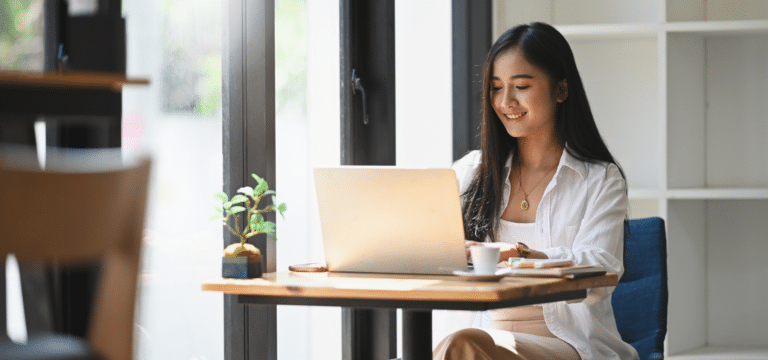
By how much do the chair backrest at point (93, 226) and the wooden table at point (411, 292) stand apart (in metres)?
0.64

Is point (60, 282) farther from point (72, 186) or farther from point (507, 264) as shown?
point (507, 264)

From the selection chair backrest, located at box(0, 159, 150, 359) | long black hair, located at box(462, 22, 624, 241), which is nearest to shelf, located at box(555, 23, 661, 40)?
long black hair, located at box(462, 22, 624, 241)

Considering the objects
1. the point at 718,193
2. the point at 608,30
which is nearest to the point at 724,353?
the point at 718,193

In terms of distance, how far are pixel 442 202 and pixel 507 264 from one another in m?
0.30

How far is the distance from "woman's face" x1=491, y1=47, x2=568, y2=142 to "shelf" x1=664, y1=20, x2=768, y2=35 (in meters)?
1.07

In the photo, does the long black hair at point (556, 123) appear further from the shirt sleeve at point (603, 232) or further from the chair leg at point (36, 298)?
the chair leg at point (36, 298)

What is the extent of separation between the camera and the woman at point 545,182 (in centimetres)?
227

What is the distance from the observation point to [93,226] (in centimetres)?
107

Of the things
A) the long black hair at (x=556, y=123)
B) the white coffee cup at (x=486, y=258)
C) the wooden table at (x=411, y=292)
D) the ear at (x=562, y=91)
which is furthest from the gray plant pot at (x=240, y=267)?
the ear at (x=562, y=91)

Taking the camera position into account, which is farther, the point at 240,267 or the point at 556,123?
the point at 556,123

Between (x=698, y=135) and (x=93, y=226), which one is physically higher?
(x=698, y=135)

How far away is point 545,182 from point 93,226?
1.64 m

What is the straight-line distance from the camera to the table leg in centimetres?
194

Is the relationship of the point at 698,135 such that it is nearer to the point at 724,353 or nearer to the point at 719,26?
the point at 719,26
